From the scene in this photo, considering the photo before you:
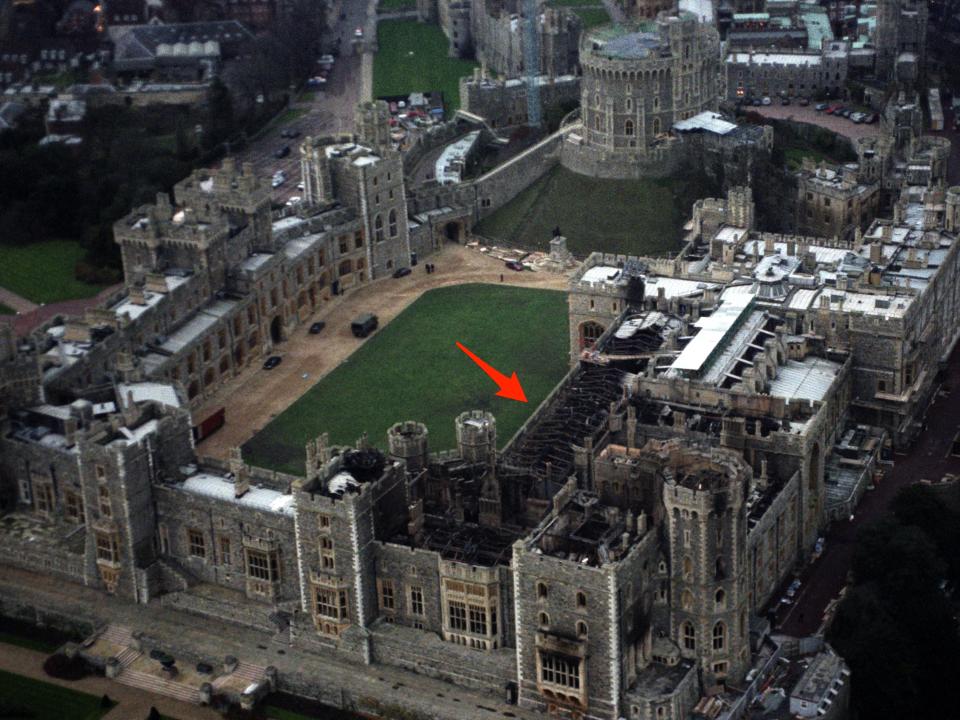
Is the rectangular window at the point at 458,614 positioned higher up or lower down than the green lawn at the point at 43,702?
higher up

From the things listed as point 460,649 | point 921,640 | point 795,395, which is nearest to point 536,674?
point 460,649

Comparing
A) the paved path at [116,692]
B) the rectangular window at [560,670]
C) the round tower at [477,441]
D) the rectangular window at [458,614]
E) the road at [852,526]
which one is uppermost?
the round tower at [477,441]

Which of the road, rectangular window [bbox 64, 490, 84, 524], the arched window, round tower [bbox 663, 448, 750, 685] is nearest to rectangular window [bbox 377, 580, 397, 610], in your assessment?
round tower [bbox 663, 448, 750, 685]

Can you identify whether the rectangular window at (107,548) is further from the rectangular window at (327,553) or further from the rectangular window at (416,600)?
the rectangular window at (416,600)

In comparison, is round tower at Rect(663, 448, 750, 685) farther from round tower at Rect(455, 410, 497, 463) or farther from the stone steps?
the stone steps

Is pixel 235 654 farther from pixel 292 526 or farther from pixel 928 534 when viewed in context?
pixel 928 534

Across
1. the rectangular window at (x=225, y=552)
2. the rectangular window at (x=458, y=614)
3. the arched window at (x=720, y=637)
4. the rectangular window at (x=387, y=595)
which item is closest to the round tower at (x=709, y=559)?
the arched window at (x=720, y=637)

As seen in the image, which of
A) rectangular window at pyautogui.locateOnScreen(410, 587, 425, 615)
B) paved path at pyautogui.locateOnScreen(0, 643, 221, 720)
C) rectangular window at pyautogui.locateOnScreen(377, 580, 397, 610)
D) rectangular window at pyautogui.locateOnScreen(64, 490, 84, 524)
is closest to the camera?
paved path at pyautogui.locateOnScreen(0, 643, 221, 720)
